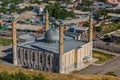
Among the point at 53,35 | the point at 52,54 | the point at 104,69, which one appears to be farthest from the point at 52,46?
the point at 104,69

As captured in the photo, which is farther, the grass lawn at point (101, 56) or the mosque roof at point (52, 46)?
the grass lawn at point (101, 56)

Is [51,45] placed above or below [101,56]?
above

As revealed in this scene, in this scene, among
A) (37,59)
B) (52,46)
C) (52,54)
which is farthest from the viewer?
(52,46)

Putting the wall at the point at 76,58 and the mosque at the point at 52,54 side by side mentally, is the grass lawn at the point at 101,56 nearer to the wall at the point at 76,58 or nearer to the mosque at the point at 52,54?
the wall at the point at 76,58

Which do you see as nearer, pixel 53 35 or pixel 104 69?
pixel 53 35

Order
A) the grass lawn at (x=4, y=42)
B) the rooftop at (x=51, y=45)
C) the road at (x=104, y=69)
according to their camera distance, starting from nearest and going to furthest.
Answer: the rooftop at (x=51, y=45)
the road at (x=104, y=69)
the grass lawn at (x=4, y=42)

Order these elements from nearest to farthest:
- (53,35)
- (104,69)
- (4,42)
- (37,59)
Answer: (37,59) < (53,35) < (104,69) < (4,42)

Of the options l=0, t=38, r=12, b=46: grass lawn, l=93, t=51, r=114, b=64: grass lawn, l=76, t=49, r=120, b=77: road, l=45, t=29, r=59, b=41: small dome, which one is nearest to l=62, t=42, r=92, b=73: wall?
l=76, t=49, r=120, b=77: road

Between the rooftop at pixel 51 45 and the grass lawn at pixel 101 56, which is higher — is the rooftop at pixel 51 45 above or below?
above

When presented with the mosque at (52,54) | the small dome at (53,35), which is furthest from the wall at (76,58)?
the small dome at (53,35)

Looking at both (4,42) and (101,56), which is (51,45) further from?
(4,42)
